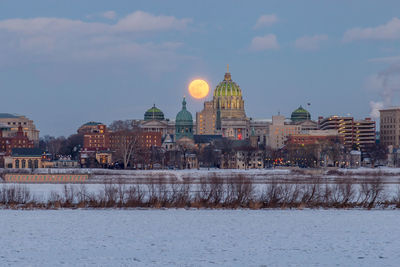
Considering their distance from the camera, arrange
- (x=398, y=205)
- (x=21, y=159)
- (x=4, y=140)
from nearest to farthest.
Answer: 1. (x=398, y=205)
2. (x=21, y=159)
3. (x=4, y=140)
